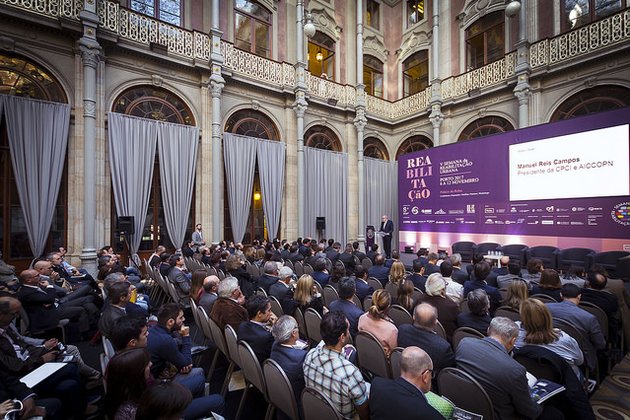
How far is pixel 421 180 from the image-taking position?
1040 centimetres

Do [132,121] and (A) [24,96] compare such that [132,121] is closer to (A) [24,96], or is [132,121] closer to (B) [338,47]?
(A) [24,96]

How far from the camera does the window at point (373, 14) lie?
12.7 meters

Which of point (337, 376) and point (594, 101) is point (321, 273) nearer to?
point (337, 376)

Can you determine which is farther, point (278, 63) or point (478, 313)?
point (278, 63)

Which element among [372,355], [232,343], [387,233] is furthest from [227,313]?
[387,233]

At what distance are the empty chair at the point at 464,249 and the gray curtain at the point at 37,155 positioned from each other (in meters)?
10.1

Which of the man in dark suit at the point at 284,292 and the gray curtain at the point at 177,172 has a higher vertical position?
the gray curtain at the point at 177,172

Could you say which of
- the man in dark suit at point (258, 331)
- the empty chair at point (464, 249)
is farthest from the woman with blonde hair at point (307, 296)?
the empty chair at point (464, 249)

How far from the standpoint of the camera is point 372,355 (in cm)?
232

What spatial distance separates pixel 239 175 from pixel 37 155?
4448 millimetres

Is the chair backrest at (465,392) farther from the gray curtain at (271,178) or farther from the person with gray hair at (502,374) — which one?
the gray curtain at (271,178)

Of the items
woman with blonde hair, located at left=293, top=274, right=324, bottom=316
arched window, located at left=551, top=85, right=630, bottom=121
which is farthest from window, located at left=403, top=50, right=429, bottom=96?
woman with blonde hair, located at left=293, top=274, right=324, bottom=316

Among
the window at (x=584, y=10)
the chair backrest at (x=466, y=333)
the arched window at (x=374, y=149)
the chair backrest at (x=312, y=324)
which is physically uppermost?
the window at (x=584, y=10)

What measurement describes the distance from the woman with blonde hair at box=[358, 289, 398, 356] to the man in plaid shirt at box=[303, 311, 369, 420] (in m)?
0.66
